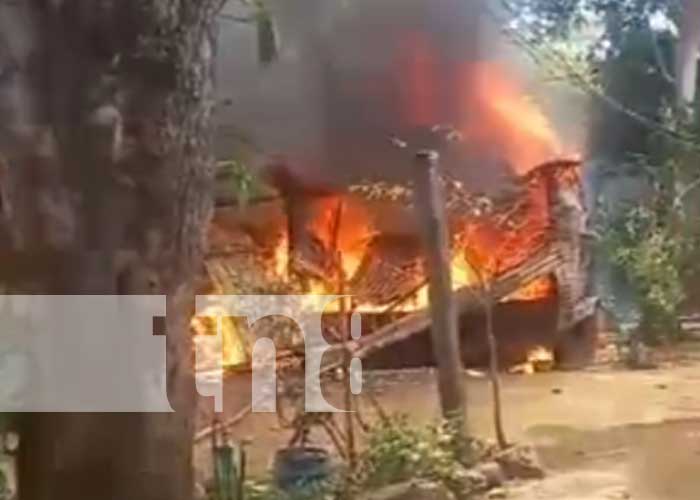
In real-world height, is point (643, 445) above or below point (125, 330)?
below

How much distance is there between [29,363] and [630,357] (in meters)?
0.77

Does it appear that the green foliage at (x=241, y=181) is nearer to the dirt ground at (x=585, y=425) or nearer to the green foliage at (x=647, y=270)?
the dirt ground at (x=585, y=425)

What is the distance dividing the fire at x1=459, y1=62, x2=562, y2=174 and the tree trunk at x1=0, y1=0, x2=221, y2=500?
373mm

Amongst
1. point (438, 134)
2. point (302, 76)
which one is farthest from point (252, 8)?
point (438, 134)

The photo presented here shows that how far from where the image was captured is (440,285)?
1.43m

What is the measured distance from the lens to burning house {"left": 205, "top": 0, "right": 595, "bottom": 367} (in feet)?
4.66

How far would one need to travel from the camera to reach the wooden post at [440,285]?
1.42 metres

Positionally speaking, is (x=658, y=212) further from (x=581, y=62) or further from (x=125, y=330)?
(x=125, y=330)

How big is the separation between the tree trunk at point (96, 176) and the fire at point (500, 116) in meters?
0.37

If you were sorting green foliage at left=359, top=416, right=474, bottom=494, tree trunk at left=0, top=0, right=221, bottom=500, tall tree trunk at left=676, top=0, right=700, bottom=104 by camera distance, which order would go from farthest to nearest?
tall tree trunk at left=676, top=0, right=700, bottom=104 → green foliage at left=359, top=416, right=474, bottom=494 → tree trunk at left=0, top=0, right=221, bottom=500

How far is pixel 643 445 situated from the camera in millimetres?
1422

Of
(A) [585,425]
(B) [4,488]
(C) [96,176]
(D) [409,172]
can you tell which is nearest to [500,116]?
(D) [409,172]
